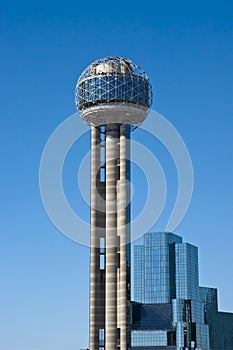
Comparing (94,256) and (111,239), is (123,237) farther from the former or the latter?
(94,256)

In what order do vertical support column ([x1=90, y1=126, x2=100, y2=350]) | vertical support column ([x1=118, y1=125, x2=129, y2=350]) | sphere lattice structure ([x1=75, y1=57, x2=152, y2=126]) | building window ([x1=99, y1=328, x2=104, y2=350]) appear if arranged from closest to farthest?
vertical support column ([x1=118, y1=125, x2=129, y2=350])
building window ([x1=99, y1=328, x2=104, y2=350])
vertical support column ([x1=90, y1=126, x2=100, y2=350])
sphere lattice structure ([x1=75, y1=57, x2=152, y2=126])

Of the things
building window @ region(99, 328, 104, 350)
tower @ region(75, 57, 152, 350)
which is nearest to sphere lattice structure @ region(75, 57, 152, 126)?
tower @ region(75, 57, 152, 350)

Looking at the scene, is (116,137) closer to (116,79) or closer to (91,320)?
(116,79)

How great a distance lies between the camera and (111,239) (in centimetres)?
19012

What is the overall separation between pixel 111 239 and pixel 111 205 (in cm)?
877

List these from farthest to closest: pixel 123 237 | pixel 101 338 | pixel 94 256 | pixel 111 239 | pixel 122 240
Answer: pixel 94 256
pixel 122 240
pixel 111 239
pixel 123 237
pixel 101 338

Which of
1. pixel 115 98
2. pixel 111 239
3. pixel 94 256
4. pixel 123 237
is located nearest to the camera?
pixel 123 237

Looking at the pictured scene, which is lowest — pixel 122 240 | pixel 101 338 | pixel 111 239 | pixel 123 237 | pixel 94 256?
pixel 101 338

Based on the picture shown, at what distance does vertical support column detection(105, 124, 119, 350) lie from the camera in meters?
186

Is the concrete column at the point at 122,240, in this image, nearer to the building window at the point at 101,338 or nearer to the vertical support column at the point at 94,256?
the building window at the point at 101,338

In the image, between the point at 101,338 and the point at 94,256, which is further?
the point at 94,256

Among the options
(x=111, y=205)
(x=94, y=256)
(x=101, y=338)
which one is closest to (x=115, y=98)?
(x=111, y=205)

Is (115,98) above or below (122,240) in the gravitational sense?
above

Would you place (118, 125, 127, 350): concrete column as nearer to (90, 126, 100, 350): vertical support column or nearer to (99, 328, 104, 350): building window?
(99, 328, 104, 350): building window
